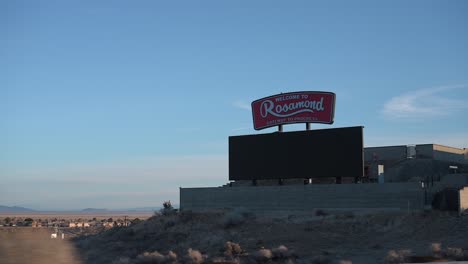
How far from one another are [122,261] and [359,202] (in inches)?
686

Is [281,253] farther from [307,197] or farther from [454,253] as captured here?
[307,197]

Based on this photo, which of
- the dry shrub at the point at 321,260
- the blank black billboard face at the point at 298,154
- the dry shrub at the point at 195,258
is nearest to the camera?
the dry shrub at the point at 321,260

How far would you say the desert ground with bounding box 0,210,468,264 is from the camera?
105ft

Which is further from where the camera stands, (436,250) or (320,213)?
(320,213)

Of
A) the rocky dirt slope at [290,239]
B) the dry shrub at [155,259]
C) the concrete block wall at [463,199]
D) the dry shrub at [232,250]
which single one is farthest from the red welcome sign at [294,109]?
the dry shrub at [155,259]

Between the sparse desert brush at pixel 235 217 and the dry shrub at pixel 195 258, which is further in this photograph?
the sparse desert brush at pixel 235 217

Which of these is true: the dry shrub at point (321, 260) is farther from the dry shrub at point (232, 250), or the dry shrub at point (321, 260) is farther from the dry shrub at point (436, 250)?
the dry shrub at point (436, 250)

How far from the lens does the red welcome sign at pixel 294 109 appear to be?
49094 mm

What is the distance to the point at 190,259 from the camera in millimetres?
35812

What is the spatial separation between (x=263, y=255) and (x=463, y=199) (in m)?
14.3

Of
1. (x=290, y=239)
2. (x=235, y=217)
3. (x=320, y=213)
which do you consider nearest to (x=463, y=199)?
(x=320, y=213)

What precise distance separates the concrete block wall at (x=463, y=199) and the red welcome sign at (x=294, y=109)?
1191 centimetres

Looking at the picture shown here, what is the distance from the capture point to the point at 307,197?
154 feet

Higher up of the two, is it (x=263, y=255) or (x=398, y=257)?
(x=398, y=257)
